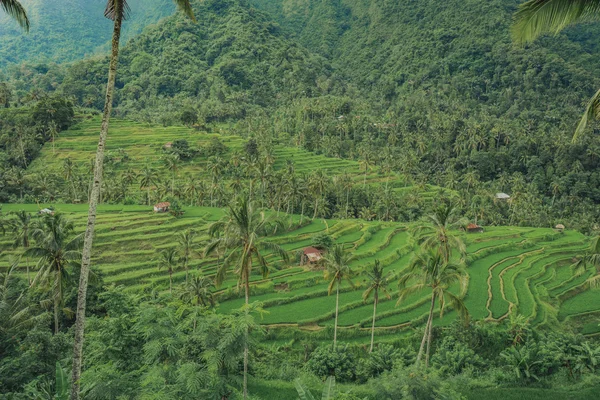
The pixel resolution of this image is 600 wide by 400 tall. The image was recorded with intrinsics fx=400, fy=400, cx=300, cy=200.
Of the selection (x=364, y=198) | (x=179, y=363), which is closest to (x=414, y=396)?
(x=179, y=363)

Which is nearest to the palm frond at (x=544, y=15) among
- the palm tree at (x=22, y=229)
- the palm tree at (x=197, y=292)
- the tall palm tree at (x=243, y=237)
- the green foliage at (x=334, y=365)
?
the tall palm tree at (x=243, y=237)

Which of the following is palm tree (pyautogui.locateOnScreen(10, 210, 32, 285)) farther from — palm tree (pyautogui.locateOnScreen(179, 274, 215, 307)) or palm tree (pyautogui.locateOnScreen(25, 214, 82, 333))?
palm tree (pyautogui.locateOnScreen(25, 214, 82, 333))

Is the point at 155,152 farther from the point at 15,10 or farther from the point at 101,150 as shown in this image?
the point at 15,10

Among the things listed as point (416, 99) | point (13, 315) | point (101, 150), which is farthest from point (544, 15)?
point (416, 99)

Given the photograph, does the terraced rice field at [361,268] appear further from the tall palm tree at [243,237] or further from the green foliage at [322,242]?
the tall palm tree at [243,237]

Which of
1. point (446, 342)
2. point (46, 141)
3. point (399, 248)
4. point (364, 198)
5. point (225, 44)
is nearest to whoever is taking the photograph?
point (446, 342)

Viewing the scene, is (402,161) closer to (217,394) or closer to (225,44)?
(217,394)

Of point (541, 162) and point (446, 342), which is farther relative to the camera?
point (541, 162)

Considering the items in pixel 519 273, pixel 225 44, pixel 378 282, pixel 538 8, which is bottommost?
pixel 519 273
